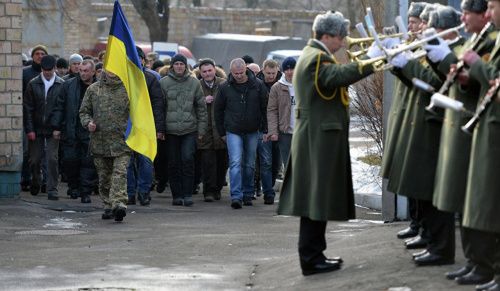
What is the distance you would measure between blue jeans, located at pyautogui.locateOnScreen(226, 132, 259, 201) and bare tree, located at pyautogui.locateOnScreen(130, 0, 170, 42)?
3082cm

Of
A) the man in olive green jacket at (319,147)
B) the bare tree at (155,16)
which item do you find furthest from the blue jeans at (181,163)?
the bare tree at (155,16)

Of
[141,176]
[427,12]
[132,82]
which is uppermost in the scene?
[427,12]

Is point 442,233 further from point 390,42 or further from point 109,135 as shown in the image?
point 109,135

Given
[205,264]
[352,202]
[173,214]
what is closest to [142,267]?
[205,264]

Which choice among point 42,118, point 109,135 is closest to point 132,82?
point 109,135

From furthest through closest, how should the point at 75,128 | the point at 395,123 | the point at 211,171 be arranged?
1. the point at 211,171
2. the point at 75,128
3. the point at 395,123

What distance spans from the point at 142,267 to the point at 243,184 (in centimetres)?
698

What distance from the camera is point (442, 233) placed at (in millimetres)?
10539

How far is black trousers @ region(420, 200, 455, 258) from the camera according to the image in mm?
10492

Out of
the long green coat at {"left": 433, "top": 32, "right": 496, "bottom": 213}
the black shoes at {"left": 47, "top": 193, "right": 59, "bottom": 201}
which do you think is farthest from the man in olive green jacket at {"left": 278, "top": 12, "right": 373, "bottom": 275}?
the black shoes at {"left": 47, "top": 193, "right": 59, "bottom": 201}

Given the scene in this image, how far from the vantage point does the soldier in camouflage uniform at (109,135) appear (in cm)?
1662

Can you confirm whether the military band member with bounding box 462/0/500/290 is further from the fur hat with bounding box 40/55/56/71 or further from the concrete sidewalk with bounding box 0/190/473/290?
the fur hat with bounding box 40/55/56/71

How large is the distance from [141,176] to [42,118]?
1881mm

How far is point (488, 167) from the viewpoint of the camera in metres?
9.09
